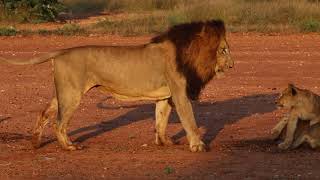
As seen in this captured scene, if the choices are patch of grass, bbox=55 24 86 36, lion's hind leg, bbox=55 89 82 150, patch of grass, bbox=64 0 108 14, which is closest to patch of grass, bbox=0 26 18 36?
patch of grass, bbox=55 24 86 36

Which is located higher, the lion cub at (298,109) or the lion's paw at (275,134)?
the lion cub at (298,109)

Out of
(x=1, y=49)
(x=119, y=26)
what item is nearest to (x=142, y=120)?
(x=1, y=49)

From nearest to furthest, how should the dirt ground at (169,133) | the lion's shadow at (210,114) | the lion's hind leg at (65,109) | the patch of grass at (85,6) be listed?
the dirt ground at (169,133) < the lion's hind leg at (65,109) < the lion's shadow at (210,114) < the patch of grass at (85,6)

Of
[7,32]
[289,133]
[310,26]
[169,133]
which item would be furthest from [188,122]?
[7,32]

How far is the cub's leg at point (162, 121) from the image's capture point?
12.0 m

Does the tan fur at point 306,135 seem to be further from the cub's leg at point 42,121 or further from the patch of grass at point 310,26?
the patch of grass at point 310,26

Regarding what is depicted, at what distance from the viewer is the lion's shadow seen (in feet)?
44.1

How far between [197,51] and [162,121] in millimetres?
1097

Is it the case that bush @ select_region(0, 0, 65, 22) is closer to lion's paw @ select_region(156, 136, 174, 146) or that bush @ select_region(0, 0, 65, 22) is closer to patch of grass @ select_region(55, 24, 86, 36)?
patch of grass @ select_region(55, 24, 86, 36)

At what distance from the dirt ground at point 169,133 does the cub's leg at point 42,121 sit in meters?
0.14

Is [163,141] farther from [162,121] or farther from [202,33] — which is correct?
[202,33]

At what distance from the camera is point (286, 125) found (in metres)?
12.0

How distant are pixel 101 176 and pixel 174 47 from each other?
7.92 ft

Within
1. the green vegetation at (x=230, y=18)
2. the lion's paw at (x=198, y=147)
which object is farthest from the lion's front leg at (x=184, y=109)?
the green vegetation at (x=230, y=18)
